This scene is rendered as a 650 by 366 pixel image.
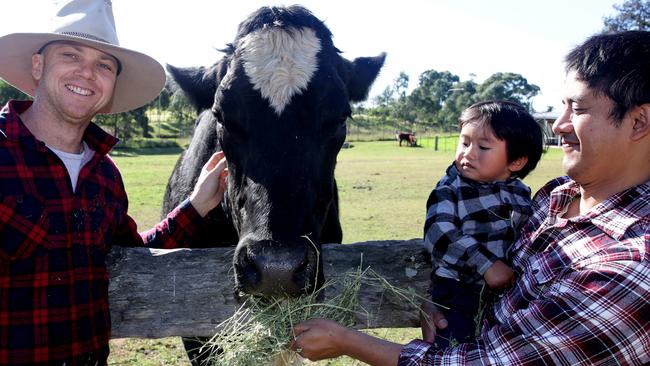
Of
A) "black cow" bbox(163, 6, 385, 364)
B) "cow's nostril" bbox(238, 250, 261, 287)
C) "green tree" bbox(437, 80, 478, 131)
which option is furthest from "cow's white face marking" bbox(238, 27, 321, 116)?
"green tree" bbox(437, 80, 478, 131)

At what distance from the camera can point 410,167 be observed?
29391mm

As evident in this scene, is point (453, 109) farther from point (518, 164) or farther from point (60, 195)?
point (60, 195)

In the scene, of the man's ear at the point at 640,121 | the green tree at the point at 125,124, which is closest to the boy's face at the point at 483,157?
the man's ear at the point at 640,121

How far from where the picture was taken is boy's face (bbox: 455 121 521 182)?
2830 mm

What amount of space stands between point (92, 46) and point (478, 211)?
7.36ft

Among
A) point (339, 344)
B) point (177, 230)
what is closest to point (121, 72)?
point (177, 230)

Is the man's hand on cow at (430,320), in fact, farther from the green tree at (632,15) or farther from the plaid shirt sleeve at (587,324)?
the green tree at (632,15)

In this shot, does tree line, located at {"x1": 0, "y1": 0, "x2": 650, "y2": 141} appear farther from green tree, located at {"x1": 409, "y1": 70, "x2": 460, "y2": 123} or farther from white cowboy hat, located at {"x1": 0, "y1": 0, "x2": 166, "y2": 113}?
white cowboy hat, located at {"x1": 0, "y1": 0, "x2": 166, "y2": 113}

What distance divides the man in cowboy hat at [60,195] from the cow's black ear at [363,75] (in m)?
1.57

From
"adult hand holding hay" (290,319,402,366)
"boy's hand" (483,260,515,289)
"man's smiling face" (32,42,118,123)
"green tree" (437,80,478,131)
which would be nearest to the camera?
"adult hand holding hay" (290,319,402,366)

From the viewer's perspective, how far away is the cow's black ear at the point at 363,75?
402 cm

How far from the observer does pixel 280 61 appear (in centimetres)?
312

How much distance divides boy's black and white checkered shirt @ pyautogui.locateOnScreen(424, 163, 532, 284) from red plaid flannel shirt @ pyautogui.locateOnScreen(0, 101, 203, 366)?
173 cm

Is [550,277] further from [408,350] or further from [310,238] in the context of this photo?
[310,238]
